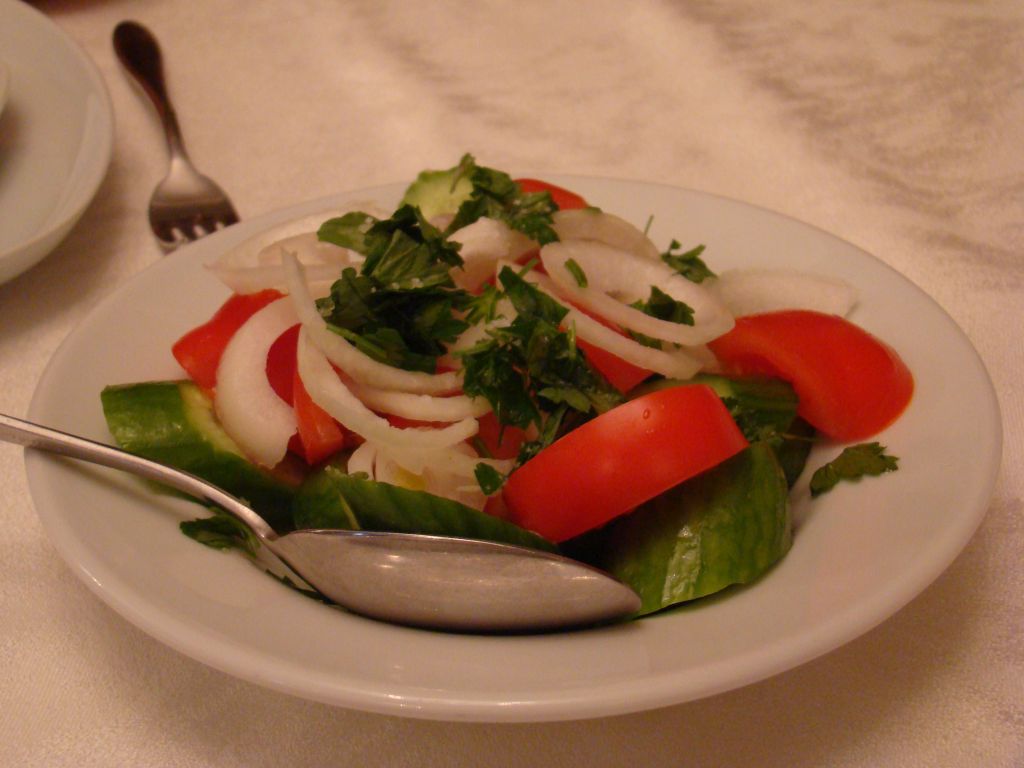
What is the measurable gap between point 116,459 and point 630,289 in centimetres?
72

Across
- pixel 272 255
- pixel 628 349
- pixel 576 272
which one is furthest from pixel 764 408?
pixel 272 255

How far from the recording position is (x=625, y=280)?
1285 mm

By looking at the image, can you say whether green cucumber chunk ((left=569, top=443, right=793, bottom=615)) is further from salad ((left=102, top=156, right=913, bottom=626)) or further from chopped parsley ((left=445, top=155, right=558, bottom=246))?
chopped parsley ((left=445, top=155, right=558, bottom=246))

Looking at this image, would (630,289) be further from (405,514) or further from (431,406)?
(405,514)

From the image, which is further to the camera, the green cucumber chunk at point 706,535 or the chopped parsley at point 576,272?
the chopped parsley at point 576,272

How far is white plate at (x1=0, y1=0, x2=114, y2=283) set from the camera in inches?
66.6

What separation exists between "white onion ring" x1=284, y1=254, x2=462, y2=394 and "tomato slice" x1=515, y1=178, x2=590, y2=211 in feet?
1.38

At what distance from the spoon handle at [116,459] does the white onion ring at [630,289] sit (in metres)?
0.51

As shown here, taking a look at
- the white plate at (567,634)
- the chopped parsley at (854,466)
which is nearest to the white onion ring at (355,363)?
the white plate at (567,634)

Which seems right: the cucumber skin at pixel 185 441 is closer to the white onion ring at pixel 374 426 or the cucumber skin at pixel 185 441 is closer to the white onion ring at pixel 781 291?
the white onion ring at pixel 374 426

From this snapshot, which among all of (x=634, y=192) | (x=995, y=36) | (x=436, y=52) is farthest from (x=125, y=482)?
(x=995, y=36)

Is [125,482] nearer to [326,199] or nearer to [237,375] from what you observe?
[237,375]

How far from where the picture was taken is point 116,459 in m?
1.07

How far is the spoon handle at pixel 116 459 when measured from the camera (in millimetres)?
1057
